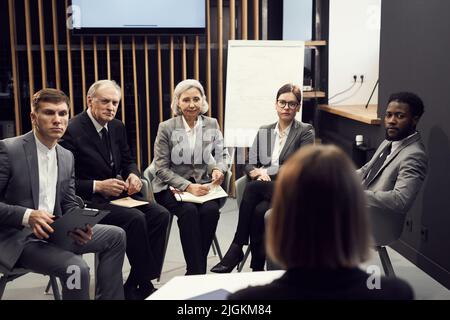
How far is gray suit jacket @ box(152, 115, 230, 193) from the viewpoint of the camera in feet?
12.9

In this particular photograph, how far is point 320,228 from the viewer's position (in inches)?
48.9

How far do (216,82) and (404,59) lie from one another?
2.61m

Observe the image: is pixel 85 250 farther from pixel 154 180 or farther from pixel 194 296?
pixel 194 296

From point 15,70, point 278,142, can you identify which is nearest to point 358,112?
point 278,142

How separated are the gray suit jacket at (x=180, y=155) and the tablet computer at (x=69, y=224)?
41.3 inches

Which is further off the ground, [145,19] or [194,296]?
[145,19]

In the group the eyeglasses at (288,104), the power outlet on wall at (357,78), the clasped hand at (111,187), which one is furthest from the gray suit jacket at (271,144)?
the power outlet on wall at (357,78)

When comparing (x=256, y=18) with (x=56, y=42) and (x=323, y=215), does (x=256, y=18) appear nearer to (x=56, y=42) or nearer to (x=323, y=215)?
(x=56, y=42)

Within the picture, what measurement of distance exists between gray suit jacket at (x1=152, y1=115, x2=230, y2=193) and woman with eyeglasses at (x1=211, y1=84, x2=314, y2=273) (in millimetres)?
→ 289

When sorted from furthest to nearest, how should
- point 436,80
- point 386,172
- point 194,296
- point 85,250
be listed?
point 436,80, point 386,172, point 85,250, point 194,296

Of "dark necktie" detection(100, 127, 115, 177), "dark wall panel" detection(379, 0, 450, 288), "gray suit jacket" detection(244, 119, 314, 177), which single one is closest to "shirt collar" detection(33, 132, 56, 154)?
"dark necktie" detection(100, 127, 115, 177)

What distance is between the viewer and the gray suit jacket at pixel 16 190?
278 cm
